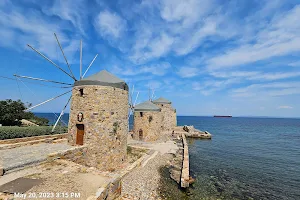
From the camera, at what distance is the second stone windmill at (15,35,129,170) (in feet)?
38.0

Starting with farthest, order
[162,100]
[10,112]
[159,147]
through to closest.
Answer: [162,100] < [10,112] < [159,147]

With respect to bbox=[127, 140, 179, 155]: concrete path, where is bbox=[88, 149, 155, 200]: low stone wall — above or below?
above

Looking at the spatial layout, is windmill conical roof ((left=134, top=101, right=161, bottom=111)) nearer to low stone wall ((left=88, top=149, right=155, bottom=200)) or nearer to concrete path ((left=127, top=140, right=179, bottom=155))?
concrete path ((left=127, top=140, right=179, bottom=155))

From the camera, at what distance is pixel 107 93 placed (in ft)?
39.3

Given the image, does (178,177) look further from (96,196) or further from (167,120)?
(167,120)

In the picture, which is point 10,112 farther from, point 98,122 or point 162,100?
point 162,100

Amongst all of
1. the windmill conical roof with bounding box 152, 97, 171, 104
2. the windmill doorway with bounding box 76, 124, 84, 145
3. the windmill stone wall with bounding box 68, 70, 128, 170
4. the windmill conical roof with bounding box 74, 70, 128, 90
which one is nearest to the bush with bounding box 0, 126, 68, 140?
the windmill stone wall with bounding box 68, 70, 128, 170

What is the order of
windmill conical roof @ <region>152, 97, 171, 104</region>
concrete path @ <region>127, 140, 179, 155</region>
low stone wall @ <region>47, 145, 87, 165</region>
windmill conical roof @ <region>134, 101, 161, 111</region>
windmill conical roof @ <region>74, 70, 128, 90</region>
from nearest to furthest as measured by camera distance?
1. low stone wall @ <region>47, 145, 87, 165</region>
2. windmill conical roof @ <region>74, 70, 128, 90</region>
3. concrete path @ <region>127, 140, 179, 155</region>
4. windmill conical roof @ <region>134, 101, 161, 111</region>
5. windmill conical roof @ <region>152, 97, 171, 104</region>

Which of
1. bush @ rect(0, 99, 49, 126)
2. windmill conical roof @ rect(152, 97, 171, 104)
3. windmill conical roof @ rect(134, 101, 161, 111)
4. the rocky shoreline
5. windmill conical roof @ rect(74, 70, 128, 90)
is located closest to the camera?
the rocky shoreline

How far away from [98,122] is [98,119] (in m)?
0.21

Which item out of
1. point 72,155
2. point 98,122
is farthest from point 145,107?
point 72,155

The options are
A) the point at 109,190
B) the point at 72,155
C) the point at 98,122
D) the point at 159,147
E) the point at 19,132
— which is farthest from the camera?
the point at 159,147

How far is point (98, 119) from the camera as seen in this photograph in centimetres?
1165

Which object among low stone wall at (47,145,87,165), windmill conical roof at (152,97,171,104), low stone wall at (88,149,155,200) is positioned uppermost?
windmill conical roof at (152,97,171,104)
